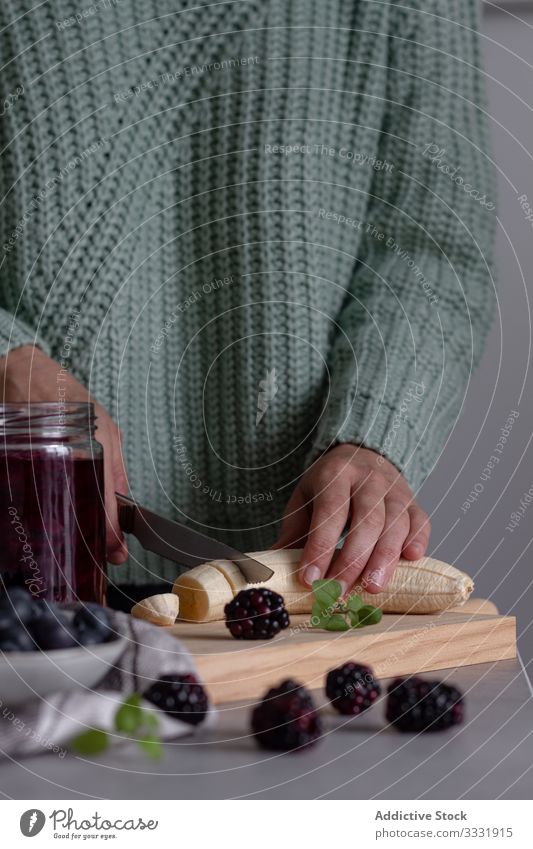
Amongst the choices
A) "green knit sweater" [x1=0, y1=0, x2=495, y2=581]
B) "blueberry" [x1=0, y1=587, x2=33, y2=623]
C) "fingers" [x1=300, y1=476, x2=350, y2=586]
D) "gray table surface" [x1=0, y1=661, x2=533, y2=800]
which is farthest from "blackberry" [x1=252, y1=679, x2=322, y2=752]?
"green knit sweater" [x1=0, y1=0, x2=495, y2=581]

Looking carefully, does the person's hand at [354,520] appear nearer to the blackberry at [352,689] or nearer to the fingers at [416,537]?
the fingers at [416,537]

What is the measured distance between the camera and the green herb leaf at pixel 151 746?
15.7 inches

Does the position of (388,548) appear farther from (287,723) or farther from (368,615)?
(287,723)

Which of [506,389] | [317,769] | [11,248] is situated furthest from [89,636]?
[506,389]

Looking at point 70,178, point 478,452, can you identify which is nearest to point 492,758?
point 70,178

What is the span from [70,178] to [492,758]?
1.91ft

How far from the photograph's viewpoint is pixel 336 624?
57 centimetres

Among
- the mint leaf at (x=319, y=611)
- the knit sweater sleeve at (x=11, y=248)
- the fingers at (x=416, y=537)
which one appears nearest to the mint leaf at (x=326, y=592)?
the mint leaf at (x=319, y=611)

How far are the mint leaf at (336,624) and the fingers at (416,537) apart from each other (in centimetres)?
13

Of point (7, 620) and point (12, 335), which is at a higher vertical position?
point (12, 335)

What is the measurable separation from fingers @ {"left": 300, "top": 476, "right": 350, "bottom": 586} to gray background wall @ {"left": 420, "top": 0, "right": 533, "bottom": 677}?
0.53 metres

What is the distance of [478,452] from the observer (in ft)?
4.17

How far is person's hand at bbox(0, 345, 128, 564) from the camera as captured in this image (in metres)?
0.69

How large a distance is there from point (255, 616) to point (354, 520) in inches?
6.7
